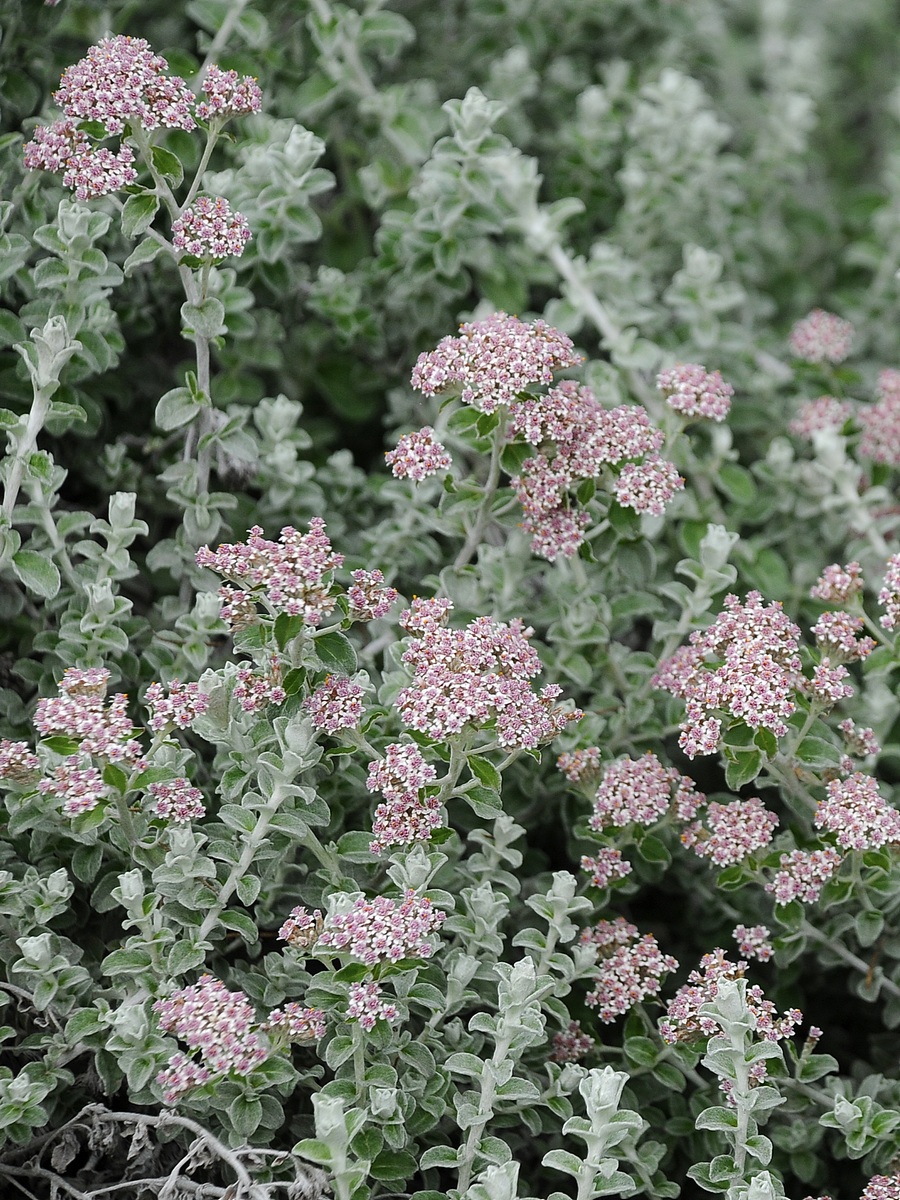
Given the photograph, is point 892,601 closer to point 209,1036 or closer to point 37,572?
point 209,1036

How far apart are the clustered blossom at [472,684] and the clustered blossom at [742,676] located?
21cm

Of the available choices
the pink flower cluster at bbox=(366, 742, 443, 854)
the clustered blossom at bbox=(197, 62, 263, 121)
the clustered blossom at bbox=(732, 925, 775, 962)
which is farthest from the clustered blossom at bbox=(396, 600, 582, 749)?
the clustered blossom at bbox=(197, 62, 263, 121)

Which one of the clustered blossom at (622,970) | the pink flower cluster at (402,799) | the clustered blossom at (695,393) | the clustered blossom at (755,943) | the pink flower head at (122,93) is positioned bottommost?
the clustered blossom at (622,970)

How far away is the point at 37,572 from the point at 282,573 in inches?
19.1

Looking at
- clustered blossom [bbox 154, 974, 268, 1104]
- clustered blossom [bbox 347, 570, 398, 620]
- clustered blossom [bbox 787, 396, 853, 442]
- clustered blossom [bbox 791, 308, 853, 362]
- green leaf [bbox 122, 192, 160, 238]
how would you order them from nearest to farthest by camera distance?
clustered blossom [bbox 154, 974, 268, 1104]
clustered blossom [bbox 347, 570, 398, 620]
green leaf [bbox 122, 192, 160, 238]
clustered blossom [bbox 787, 396, 853, 442]
clustered blossom [bbox 791, 308, 853, 362]

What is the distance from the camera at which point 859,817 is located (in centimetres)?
186

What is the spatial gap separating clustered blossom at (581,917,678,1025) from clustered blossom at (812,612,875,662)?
1.81 ft

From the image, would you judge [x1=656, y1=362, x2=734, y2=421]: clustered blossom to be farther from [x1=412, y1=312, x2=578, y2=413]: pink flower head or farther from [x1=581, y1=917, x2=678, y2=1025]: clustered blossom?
[x1=581, y1=917, x2=678, y2=1025]: clustered blossom

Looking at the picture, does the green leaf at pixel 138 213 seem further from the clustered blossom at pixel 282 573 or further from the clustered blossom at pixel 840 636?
the clustered blossom at pixel 840 636

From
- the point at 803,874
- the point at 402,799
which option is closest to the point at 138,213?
the point at 402,799

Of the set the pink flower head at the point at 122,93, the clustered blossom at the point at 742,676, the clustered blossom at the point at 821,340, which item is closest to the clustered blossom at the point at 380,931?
the clustered blossom at the point at 742,676

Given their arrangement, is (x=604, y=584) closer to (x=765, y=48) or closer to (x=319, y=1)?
(x=319, y=1)

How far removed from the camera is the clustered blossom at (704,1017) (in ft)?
5.85

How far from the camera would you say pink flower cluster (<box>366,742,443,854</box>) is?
172 cm
